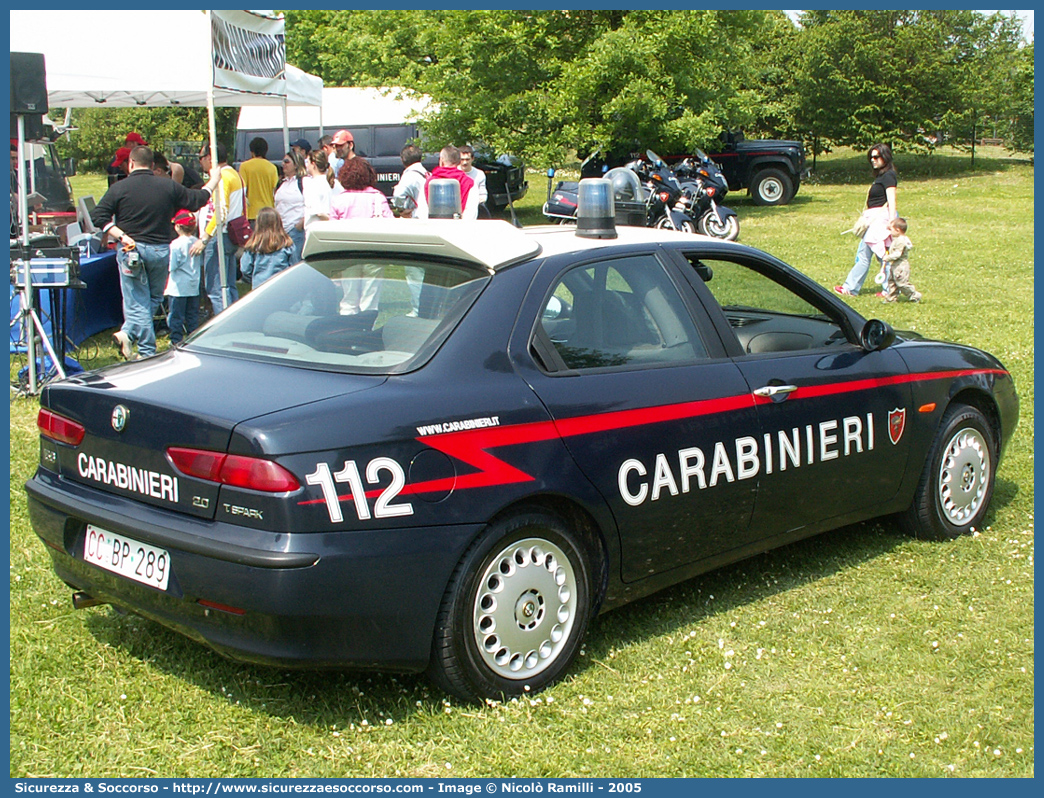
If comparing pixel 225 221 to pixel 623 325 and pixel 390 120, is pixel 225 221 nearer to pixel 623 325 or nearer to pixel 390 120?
pixel 623 325

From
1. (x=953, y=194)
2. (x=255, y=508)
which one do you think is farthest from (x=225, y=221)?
(x=953, y=194)

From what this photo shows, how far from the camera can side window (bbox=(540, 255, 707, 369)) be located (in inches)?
158

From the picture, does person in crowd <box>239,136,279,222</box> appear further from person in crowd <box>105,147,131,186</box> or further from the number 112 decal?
the number 112 decal

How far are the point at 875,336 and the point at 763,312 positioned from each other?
0.50 m

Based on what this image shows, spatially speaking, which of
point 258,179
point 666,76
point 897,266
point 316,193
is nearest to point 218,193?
point 316,193

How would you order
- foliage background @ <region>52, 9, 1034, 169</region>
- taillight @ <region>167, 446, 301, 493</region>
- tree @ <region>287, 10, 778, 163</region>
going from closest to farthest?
taillight @ <region>167, 446, 301, 493</region>
tree @ <region>287, 10, 778, 163</region>
foliage background @ <region>52, 9, 1034, 169</region>

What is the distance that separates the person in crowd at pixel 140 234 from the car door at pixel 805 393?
611 centimetres

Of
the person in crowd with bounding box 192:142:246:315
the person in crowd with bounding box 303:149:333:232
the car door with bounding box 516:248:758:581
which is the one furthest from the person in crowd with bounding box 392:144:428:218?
the car door with bounding box 516:248:758:581

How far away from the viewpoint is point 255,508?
3168 mm

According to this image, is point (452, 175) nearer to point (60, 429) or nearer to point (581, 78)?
point (60, 429)

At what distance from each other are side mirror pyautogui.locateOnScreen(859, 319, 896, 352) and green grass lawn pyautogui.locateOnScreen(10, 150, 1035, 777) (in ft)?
3.38

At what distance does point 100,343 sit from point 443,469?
26.7 ft

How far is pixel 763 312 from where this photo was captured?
5020 mm

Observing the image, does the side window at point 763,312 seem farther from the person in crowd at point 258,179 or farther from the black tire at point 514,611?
the person in crowd at point 258,179
